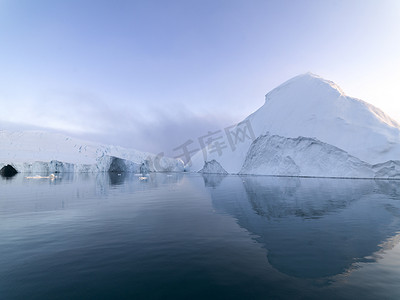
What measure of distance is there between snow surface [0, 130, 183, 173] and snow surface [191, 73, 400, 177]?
148 feet

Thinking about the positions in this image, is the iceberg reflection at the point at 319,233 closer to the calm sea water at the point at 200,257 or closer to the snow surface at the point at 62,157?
the calm sea water at the point at 200,257

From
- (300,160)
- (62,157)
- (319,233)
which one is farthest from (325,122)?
(62,157)

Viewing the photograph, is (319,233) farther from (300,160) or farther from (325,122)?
(325,122)

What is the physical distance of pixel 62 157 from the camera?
95.8m

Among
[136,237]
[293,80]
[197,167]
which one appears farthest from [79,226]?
[197,167]

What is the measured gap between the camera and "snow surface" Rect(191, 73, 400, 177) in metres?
36.0

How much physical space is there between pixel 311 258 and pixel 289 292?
6.53 feet

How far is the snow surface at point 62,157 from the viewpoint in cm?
7750

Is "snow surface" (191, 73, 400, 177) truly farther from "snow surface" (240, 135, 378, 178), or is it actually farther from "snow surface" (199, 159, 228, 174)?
"snow surface" (199, 159, 228, 174)

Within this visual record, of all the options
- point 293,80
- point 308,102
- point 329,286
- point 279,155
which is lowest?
point 329,286

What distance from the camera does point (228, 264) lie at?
5.14m

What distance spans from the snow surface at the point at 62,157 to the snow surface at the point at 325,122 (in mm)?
45236

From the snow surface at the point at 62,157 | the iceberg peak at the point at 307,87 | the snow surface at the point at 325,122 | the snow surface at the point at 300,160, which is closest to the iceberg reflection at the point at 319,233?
the snow surface at the point at 300,160

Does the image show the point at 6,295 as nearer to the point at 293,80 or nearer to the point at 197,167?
the point at 293,80
